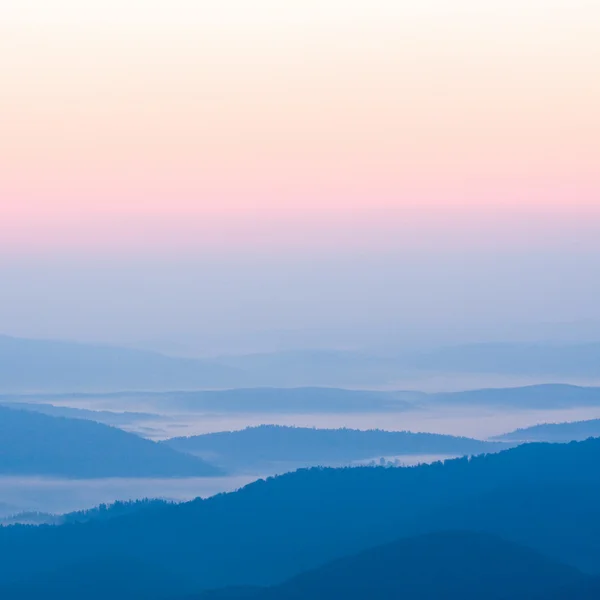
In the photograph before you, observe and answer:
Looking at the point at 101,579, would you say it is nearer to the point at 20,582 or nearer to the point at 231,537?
the point at 20,582

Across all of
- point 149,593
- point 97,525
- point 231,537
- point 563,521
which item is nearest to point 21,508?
point 97,525

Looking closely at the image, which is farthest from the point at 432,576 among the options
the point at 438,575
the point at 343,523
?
the point at 343,523

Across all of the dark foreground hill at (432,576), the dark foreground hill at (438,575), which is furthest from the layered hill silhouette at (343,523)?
the dark foreground hill at (432,576)

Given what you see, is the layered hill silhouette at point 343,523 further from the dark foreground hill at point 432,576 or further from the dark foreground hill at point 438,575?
the dark foreground hill at point 432,576

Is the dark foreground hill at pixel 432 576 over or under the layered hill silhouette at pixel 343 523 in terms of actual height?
under

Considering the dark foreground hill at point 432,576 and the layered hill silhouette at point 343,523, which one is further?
the layered hill silhouette at point 343,523
